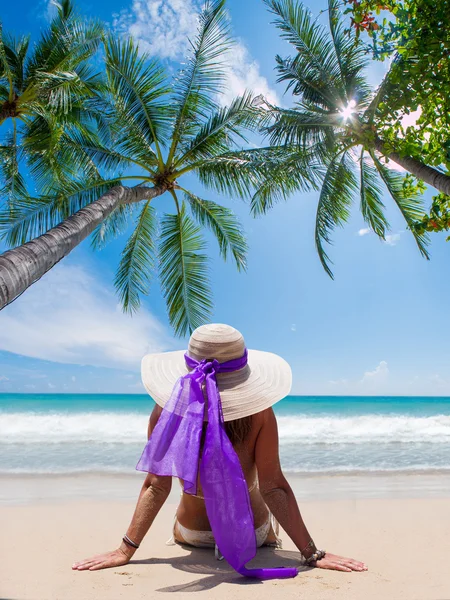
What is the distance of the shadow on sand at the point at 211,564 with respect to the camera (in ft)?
7.47

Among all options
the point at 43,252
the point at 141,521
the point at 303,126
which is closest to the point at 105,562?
the point at 141,521

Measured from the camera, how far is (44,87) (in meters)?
8.44

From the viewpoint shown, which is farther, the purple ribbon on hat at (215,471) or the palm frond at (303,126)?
the palm frond at (303,126)

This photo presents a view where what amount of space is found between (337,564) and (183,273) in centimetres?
834

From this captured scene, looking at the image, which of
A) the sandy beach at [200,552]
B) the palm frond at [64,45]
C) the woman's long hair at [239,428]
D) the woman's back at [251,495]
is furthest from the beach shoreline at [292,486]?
the palm frond at [64,45]

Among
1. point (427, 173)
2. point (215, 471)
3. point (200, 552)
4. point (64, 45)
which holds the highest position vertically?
point (64, 45)

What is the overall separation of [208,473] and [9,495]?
4.43 m

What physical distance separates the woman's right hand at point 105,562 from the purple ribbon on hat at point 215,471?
1.66 ft

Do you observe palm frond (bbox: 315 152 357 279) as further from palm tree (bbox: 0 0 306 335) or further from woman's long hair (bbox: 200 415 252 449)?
woman's long hair (bbox: 200 415 252 449)

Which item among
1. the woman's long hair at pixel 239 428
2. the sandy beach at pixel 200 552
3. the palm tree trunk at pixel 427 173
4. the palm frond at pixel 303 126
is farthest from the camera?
the palm frond at pixel 303 126

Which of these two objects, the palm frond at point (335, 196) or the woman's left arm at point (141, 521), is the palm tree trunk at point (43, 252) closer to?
the woman's left arm at point (141, 521)

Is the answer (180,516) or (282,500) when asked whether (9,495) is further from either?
(282,500)

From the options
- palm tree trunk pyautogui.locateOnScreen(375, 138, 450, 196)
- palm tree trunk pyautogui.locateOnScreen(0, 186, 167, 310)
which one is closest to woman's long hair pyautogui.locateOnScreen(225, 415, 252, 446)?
palm tree trunk pyautogui.locateOnScreen(0, 186, 167, 310)

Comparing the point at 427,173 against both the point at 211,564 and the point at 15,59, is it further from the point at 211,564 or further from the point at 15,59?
the point at 15,59
